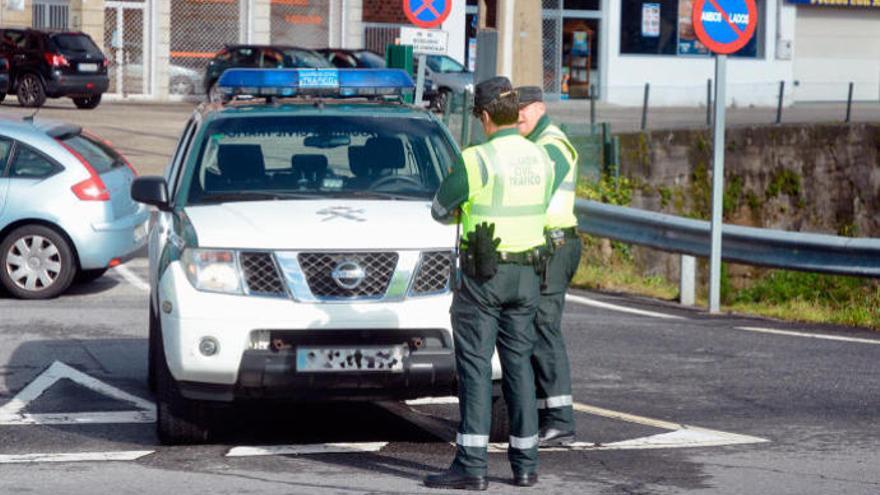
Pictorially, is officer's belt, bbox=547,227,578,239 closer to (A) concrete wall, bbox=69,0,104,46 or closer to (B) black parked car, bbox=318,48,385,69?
(B) black parked car, bbox=318,48,385,69

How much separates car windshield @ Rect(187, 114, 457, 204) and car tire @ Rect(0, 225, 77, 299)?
16.9 feet

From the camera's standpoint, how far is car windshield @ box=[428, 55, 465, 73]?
4012 centimetres

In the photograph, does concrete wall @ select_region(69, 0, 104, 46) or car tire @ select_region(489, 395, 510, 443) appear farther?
concrete wall @ select_region(69, 0, 104, 46)

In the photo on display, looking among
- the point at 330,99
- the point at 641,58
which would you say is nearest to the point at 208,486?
the point at 330,99

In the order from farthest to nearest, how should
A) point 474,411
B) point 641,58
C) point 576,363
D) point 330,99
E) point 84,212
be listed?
point 641,58, point 84,212, point 576,363, point 330,99, point 474,411

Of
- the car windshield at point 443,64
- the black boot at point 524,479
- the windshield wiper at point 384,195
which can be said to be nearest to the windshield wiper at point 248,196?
the windshield wiper at point 384,195

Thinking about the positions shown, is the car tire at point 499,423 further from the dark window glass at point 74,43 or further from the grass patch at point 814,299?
the dark window glass at point 74,43

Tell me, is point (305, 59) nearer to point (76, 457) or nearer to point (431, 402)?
point (431, 402)

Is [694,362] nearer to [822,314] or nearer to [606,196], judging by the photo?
[822,314]

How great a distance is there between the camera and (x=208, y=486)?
7594 mm

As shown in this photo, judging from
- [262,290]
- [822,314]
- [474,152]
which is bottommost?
[822,314]

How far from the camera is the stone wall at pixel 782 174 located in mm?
27953

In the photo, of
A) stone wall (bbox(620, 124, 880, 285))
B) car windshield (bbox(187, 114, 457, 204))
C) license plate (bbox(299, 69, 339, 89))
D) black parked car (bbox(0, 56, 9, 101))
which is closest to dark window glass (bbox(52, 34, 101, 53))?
black parked car (bbox(0, 56, 9, 101))

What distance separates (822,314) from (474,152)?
7.96m
